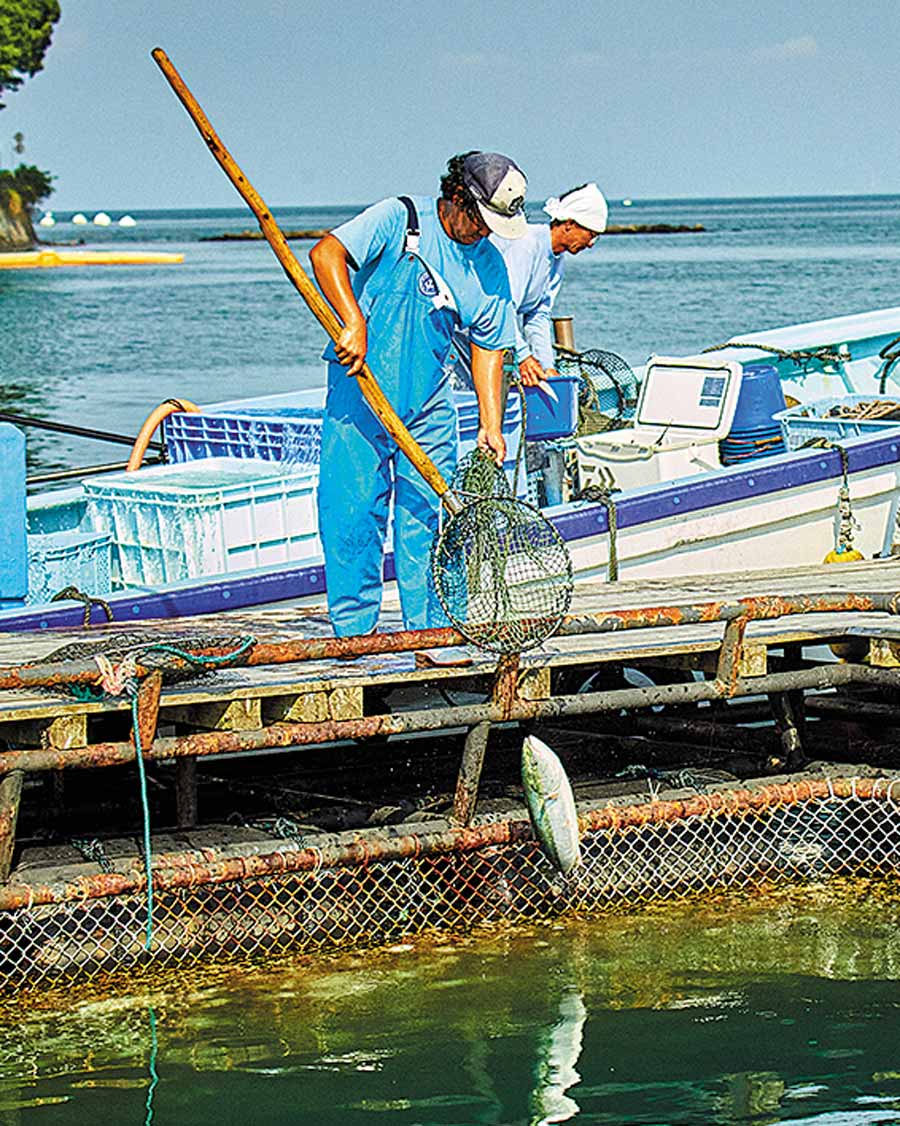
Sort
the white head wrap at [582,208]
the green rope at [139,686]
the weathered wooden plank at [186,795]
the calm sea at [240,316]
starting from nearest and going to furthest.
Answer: the green rope at [139,686] < the weathered wooden plank at [186,795] < the white head wrap at [582,208] < the calm sea at [240,316]

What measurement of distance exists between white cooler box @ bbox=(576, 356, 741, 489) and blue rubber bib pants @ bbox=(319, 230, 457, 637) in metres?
4.35

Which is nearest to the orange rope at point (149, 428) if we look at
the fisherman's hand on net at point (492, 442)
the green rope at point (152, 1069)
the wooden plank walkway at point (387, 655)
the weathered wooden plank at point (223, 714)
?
the wooden plank walkway at point (387, 655)

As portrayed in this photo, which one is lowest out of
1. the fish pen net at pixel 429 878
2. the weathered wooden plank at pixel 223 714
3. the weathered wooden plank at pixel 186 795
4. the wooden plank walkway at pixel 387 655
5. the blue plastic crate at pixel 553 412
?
the fish pen net at pixel 429 878

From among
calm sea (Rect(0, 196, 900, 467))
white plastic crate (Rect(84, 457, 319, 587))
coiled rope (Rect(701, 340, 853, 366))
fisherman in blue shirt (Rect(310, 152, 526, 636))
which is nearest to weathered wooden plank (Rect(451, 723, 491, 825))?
fisherman in blue shirt (Rect(310, 152, 526, 636))

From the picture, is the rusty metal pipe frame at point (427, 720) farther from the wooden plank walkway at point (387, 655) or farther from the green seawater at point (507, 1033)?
the green seawater at point (507, 1033)

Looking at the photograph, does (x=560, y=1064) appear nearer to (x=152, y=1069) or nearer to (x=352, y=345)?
(x=152, y=1069)

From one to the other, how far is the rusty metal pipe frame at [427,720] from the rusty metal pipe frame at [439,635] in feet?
0.83

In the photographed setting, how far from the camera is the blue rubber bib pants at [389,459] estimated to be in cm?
652

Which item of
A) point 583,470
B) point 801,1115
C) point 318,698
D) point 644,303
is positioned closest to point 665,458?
point 583,470

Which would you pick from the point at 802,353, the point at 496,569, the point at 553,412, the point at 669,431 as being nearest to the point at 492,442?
the point at 496,569

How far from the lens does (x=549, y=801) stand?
6246 mm

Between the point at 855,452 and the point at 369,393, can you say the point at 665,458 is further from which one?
the point at 369,393

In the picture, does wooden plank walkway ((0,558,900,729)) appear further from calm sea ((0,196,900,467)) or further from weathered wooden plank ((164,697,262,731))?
calm sea ((0,196,900,467))

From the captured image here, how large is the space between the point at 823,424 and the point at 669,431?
41.7 inches
